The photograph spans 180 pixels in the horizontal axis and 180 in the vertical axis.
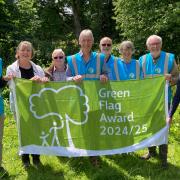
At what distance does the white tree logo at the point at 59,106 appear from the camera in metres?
6.03

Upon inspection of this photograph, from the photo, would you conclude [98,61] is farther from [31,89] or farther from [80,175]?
[80,175]

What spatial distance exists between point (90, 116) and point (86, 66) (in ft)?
2.68

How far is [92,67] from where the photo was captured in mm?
6320

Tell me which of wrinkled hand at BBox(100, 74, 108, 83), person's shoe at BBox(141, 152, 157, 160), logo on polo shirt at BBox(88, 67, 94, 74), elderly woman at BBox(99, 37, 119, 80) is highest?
elderly woman at BBox(99, 37, 119, 80)

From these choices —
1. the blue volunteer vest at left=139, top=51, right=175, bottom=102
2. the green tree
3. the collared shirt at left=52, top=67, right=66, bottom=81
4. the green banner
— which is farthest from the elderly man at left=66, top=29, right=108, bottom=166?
the green tree

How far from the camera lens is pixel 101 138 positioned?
6.13m

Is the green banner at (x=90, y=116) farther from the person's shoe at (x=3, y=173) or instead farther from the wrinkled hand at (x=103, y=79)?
the person's shoe at (x=3, y=173)

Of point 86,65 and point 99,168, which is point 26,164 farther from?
point 86,65

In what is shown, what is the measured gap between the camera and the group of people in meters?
6.08

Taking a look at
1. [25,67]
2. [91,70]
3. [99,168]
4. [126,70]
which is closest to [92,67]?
[91,70]

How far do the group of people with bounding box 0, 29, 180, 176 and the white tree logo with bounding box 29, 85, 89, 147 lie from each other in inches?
8.1

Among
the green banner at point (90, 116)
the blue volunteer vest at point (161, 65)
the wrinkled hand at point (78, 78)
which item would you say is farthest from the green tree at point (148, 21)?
the wrinkled hand at point (78, 78)

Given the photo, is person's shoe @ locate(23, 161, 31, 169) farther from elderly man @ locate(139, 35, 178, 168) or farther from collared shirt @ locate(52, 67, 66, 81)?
elderly man @ locate(139, 35, 178, 168)

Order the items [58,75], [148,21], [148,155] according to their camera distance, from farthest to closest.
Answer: [148,21] → [148,155] → [58,75]
